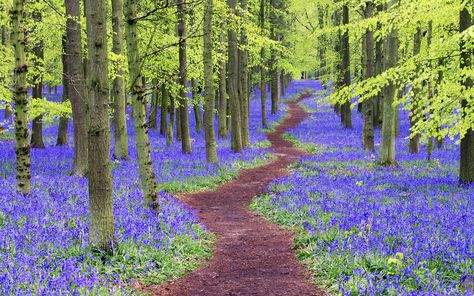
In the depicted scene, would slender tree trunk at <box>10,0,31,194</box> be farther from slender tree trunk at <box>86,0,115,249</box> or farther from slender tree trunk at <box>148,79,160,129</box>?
slender tree trunk at <box>86,0,115,249</box>

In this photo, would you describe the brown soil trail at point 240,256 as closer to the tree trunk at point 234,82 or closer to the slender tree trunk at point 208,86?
the slender tree trunk at point 208,86

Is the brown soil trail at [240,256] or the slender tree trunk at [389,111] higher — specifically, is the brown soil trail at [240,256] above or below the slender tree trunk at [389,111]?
below

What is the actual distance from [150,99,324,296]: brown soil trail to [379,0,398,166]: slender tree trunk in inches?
219

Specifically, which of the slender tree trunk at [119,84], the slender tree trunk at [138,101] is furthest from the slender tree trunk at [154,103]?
the slender tree trunk at [119,84]

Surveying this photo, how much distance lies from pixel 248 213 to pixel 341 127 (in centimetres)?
2569

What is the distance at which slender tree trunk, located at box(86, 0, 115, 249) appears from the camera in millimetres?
6387

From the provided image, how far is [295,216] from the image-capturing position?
407 inches

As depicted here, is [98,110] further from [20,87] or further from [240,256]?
[20,87]

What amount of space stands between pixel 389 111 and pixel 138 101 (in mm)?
11083

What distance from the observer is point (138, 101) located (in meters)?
9.23

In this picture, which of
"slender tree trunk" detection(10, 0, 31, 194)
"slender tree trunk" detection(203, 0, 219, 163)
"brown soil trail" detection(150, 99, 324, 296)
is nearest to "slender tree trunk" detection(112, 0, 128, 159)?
"slender tree trunk" detection(10, 0, 31, 194)

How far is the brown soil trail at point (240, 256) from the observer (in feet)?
21.4

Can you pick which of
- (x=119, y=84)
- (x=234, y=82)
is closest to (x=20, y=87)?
(x=119, y=84)

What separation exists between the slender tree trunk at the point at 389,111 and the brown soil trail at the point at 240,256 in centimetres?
556
